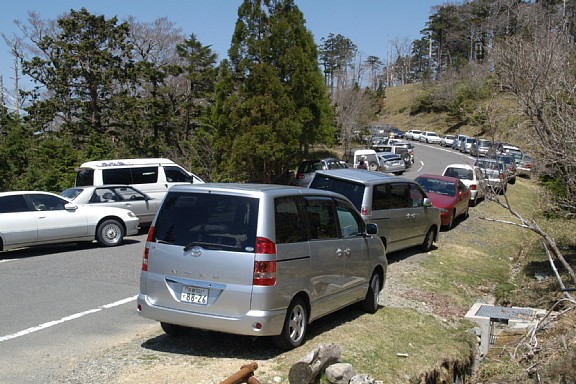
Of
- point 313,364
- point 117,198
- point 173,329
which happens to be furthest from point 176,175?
point 313,364

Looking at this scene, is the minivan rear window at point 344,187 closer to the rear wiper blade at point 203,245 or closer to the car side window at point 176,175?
the rear wiper blade at point 203,245

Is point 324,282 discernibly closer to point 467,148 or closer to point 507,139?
point 507,139

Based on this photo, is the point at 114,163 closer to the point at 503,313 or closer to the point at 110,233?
Result: the point at 110,233

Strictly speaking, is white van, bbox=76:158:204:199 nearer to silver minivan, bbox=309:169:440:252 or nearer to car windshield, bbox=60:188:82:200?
car windshield, bbox=60:188:82:200

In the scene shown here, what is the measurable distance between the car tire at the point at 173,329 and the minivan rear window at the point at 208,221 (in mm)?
1102

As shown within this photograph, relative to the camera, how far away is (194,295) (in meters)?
6.57

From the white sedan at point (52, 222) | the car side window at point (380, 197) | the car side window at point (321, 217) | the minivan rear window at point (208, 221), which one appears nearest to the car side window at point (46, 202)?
the white sedan at point (52, 222)

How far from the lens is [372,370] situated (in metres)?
6.84

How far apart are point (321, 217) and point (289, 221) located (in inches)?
34.9

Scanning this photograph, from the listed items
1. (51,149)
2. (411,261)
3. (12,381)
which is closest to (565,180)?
(411,261)

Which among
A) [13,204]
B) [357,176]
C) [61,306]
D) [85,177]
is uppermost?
[357,176]

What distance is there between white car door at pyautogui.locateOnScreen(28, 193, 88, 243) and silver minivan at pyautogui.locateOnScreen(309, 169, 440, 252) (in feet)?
18.3

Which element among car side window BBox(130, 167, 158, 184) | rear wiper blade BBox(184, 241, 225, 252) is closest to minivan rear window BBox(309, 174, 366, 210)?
rear wiper blade BBox(184, 241, 225, 252)

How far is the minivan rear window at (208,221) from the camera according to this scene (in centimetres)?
655
